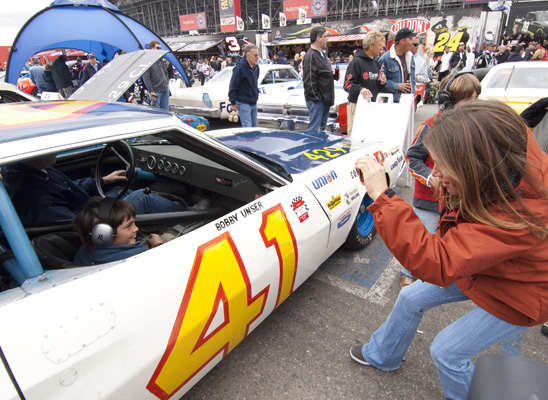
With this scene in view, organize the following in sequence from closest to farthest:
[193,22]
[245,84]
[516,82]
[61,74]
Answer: [245,84] → [516,82] → [61,74] → [193,22]

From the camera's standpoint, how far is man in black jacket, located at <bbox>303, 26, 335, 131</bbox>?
→ 4.71 m

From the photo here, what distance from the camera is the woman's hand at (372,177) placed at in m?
1.24

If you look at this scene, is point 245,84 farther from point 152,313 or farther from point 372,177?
point 152,313

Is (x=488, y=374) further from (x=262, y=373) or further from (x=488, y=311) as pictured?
(x=262, y=373)

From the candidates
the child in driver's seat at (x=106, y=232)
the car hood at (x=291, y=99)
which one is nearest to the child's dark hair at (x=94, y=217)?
the child in driver's seat at (x=106, y=232)

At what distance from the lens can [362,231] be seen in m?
2.94

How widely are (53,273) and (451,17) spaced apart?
30.1 m

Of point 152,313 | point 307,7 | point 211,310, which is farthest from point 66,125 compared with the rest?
point 307,7

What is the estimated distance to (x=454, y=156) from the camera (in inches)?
40.6

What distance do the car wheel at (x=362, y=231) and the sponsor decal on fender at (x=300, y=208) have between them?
2.76ft

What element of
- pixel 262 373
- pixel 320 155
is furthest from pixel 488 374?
pixel 320 155

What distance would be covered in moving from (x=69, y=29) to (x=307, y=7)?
101ft

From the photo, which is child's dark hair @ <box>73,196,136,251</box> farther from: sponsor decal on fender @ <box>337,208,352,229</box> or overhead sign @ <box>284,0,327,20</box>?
overhead sign @ <box>284,0,327,20</box>

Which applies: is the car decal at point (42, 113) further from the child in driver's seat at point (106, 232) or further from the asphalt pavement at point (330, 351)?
the asphalt pavement at point (330, 351)
